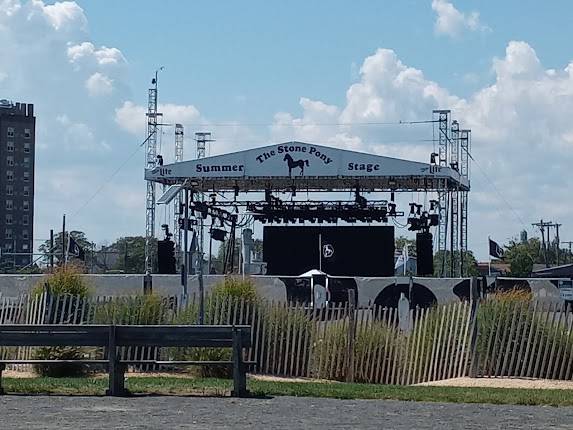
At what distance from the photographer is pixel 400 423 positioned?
39.8ft

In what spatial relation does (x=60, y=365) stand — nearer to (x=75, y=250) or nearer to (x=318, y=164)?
(x=318, y=164)

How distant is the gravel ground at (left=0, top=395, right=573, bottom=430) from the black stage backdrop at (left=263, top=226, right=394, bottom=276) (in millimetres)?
34640

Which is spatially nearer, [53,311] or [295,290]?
[53,311]

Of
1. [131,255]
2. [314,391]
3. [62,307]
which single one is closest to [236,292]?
[62,307]

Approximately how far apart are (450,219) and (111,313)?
28675 millimetres

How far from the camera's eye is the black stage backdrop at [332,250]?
4922 cm

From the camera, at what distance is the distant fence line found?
19984 mm

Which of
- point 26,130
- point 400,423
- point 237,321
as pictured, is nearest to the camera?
point 400,423

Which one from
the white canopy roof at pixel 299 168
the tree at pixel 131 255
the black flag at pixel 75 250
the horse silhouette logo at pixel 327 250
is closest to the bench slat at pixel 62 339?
the white canopy roof at pixel 299 168

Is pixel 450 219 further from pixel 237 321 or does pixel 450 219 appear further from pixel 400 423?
pixel 400 423

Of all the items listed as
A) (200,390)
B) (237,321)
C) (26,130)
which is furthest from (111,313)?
(26,130)

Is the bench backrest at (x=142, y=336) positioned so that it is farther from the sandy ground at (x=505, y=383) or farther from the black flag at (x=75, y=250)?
the black flag at (x=75, y=250)

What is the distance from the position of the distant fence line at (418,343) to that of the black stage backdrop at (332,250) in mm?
28181

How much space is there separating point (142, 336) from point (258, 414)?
3.04m
